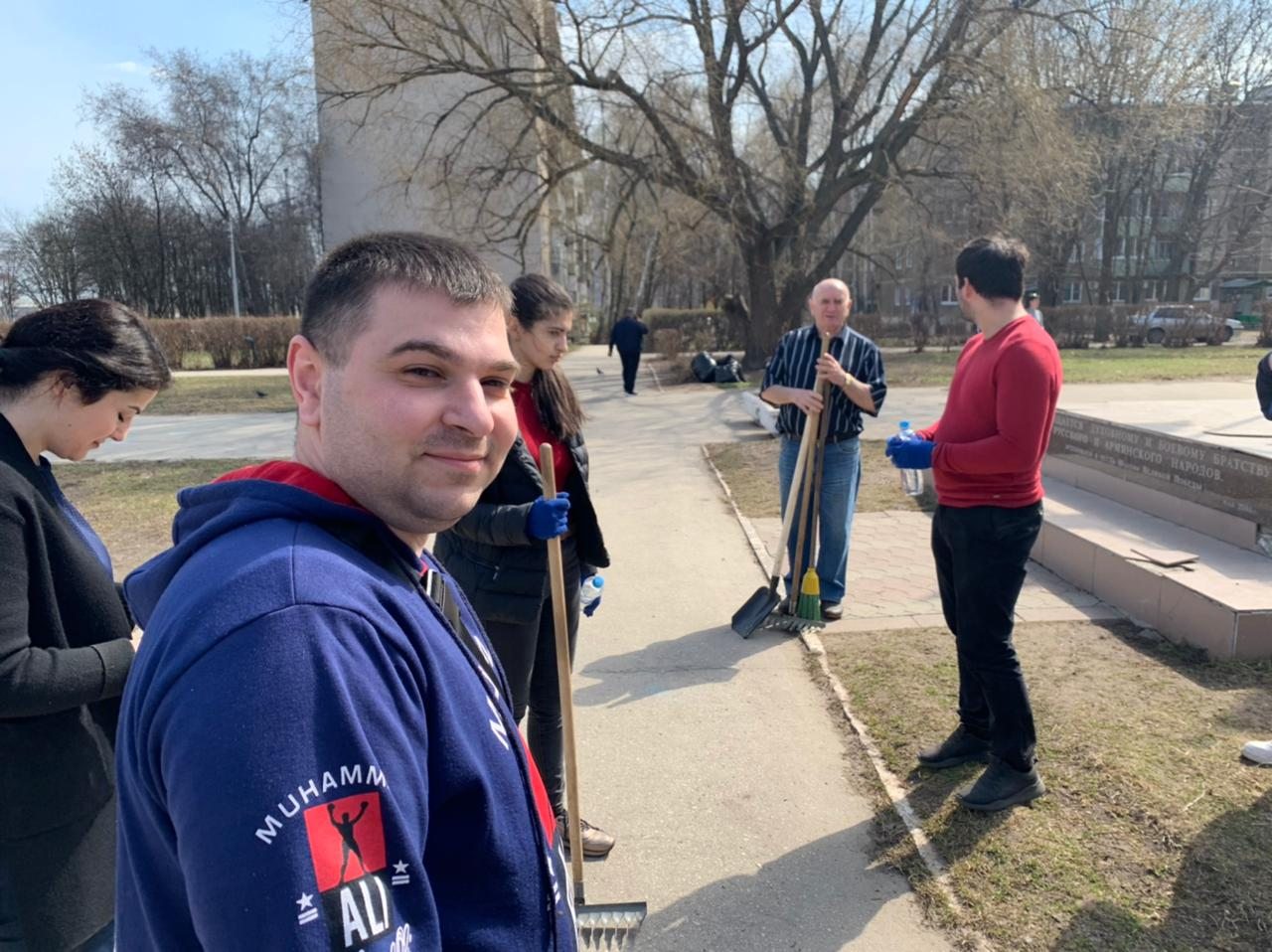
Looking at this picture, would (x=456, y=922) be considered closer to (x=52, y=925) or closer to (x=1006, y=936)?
(x=52, y=925)

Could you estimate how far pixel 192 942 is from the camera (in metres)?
0.92


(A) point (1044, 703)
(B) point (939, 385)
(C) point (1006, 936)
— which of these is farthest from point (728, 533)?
(B) point (939, 385)

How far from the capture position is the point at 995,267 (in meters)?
3.28

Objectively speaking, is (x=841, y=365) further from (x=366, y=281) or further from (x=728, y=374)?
(x=728, y=374)

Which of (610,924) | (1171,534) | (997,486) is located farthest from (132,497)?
(1171,534)

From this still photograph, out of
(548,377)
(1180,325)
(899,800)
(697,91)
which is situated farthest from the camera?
(1180,325)

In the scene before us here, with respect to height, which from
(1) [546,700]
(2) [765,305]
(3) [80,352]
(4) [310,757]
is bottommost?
(1) [546,700]

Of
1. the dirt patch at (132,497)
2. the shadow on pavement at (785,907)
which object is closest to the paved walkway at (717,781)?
the shadow on pavement at (785,907)

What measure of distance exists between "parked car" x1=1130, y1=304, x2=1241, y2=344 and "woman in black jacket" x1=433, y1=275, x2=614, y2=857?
35.6 metres

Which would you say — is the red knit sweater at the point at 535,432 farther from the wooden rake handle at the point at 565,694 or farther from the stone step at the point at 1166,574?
the stone step at the point at 1166,574

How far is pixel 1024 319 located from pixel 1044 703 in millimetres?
1938

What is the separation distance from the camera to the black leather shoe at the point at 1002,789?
333 centimetres

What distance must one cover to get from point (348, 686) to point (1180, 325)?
3781cm

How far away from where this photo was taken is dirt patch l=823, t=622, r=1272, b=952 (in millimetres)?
2773
